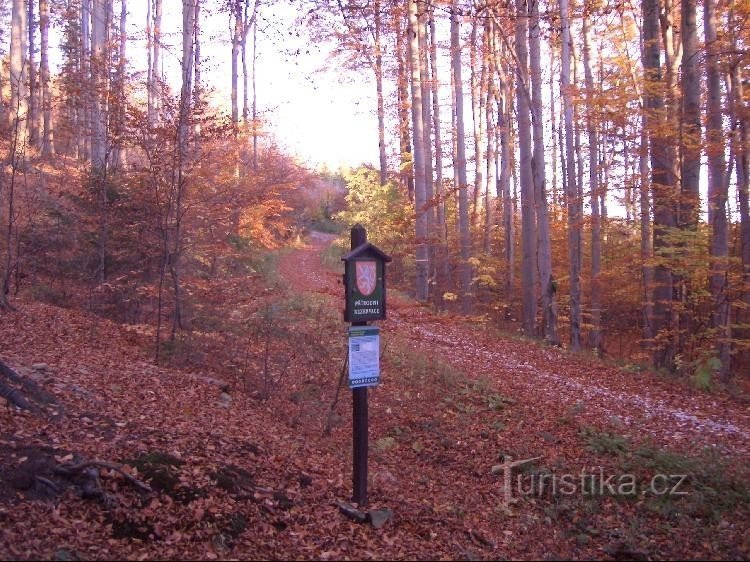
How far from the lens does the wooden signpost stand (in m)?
5.32

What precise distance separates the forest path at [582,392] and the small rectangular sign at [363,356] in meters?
3.55

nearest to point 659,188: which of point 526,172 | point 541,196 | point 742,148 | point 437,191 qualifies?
point 742,148

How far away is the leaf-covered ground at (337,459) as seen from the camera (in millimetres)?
4617

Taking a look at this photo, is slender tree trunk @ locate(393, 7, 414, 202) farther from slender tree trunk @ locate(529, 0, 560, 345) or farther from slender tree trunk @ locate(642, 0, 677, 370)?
slender tree trunk @ locate(642, 0, 677, 370)

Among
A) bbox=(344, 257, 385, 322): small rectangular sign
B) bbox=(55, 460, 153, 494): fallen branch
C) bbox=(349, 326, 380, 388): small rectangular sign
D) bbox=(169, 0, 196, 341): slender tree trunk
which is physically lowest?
bbox=(55, 460, 153, 494): fallen branch

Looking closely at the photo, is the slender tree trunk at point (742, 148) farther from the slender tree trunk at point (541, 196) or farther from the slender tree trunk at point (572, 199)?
the slender tree trunk at point (541, 196)

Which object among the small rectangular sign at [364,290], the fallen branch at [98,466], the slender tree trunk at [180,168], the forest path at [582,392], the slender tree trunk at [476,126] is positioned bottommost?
the forest path at [582,392]

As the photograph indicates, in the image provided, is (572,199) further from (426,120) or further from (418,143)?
(426,120)

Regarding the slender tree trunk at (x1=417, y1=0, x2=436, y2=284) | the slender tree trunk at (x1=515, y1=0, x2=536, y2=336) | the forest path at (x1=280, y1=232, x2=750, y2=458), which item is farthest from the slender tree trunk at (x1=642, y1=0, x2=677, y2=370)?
the slender tree trunk at (x1=417, y1=0, x2=436, y2=284)

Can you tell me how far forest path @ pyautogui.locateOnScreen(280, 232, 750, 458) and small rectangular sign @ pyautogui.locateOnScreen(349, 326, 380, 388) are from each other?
140 inches

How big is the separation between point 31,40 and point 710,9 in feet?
95.5

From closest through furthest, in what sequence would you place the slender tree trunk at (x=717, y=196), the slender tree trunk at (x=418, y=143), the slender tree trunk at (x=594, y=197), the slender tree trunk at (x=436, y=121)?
1. the slender tree trunk at (x=717, y=196)
2. the slender tree trunk at (x=594, y=197)
3. the slender tree trunk at (x=418, y=143)
4. the slender tree trunk at (x=436, y=121)

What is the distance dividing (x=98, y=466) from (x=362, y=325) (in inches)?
99.0

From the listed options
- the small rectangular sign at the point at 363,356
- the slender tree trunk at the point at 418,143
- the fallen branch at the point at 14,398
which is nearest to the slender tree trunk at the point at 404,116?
the slender tree trunk at the point at 418,143
